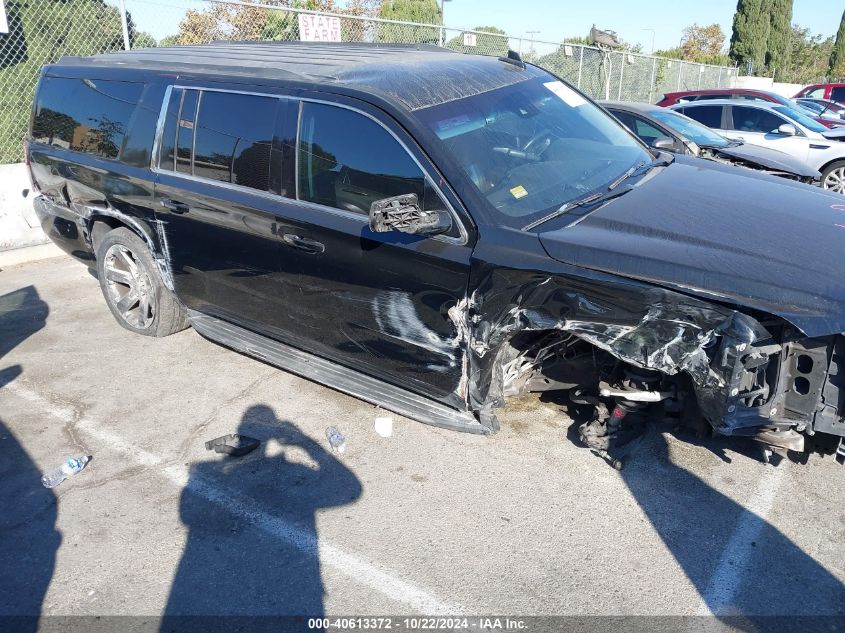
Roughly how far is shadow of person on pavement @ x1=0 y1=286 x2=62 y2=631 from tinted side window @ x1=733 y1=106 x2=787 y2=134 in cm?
1103

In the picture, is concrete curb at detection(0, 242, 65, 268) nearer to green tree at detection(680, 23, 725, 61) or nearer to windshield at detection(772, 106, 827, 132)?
windshield at detection(772, 106, 827, 132)

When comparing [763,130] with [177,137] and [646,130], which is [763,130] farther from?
[177,137]

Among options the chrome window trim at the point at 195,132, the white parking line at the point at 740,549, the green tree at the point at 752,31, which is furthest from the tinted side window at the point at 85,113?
the green tree at the point at 752,31

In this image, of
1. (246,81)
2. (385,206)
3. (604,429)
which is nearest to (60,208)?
(246,81)

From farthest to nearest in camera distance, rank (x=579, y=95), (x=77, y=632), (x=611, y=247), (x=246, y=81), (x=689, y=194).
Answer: (x=579, y=95), (x=246, y=81), (x=689, y=194), (x=611, y=247), (x=77, y=632)

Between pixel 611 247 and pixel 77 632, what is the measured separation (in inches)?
105

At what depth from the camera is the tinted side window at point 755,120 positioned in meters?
11.1

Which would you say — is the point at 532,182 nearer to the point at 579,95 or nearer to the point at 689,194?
the point at 689,194

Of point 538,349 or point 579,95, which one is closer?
point 538,349

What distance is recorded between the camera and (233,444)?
3.89 meters

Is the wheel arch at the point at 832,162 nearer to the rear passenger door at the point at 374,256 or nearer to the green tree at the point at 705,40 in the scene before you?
the rear passenger door at the point at 374,256

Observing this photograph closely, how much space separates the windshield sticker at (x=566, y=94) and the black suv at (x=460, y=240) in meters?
0.02

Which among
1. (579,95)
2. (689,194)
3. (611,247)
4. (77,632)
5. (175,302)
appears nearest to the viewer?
(77,632)

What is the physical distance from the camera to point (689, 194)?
362cm
